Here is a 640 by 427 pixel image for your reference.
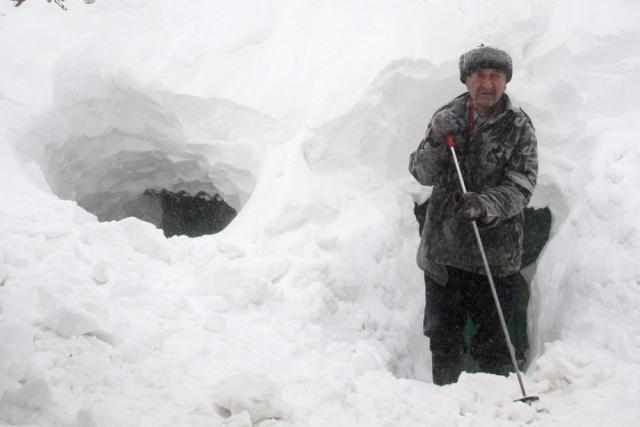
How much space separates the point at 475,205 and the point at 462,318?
1179 mm

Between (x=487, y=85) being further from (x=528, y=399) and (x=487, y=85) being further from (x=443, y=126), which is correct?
(x=528, y=399)

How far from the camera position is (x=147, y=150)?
6.14m

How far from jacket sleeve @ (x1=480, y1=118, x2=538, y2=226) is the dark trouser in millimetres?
656

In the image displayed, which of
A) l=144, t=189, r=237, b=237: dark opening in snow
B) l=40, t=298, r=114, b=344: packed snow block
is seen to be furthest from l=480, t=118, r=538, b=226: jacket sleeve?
l=144, t=189, r=237, b=237: dark opening in snow

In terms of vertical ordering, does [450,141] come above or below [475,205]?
above

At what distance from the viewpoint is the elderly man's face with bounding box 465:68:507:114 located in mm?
3309

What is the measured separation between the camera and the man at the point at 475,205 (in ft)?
10.8

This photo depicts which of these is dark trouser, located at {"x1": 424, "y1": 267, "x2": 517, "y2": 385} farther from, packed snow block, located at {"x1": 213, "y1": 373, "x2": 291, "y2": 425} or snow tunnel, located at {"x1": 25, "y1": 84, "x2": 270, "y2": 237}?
snow tunnel, located at {"x1": 25, "y1": 84, "x2": 270, "y2": 237}

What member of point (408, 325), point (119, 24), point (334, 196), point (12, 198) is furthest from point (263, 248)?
point (119, 24)

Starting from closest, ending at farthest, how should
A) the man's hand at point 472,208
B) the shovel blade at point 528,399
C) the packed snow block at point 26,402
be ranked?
the packed snow block at point 26,402 < the shovel blade at point 528,399 < the man's hand at point 472,208

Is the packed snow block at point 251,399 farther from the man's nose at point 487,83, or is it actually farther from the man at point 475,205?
the man's nose at point 487,83

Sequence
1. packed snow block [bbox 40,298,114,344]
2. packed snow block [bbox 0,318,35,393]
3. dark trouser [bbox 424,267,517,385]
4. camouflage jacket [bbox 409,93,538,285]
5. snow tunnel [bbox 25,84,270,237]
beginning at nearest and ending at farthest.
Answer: packed snow block [bbox 0,318,35,393] < packed snow block [bbox 40,298,114,344] < camouflage jacket [bbox 409,93,538,285] < dark trouser [bbox 424,267,517,385] < snow tunnel [bbox 25,84,270,237]

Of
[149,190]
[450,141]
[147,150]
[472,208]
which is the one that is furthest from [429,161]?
[149,190]

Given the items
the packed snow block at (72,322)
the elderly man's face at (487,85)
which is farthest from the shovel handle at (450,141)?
the packed snow block at (72,322)
